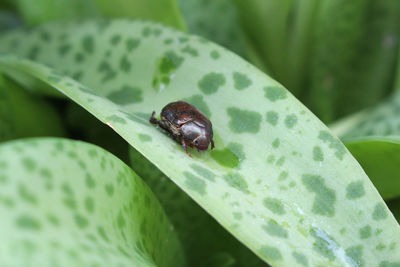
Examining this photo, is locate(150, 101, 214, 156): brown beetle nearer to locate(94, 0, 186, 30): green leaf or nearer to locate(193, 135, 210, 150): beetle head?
locate(193, 135, 210, 150): beetle head

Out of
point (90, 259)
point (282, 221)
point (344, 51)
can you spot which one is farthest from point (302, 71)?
point (90, 259)

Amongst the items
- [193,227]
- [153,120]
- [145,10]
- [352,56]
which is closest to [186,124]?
[153,120]

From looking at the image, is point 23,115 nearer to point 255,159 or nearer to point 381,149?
point 255,159

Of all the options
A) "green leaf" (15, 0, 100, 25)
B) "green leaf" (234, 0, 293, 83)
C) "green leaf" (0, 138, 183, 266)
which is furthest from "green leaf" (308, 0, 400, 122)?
"green leaf" (0, 138, 183, 266)

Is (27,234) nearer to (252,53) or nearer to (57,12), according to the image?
(57,12)

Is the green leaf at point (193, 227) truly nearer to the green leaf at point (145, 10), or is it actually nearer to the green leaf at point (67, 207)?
the green leaf at point (67, 207)

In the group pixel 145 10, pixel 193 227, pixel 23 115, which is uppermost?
pixel 145 10
